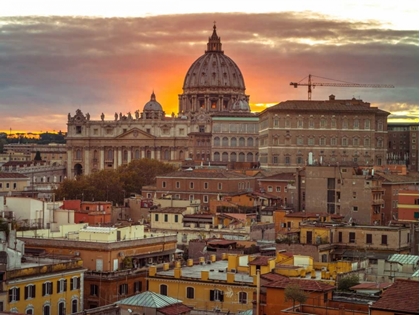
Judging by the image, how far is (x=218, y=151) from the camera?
303 ft

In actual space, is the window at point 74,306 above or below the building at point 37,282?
below

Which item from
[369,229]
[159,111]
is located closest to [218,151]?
[159,111]

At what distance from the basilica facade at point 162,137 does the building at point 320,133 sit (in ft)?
52.9

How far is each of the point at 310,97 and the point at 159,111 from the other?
30.3 meters

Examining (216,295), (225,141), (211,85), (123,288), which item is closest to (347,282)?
(216,295)

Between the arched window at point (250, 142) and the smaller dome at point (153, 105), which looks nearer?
the arched window at point (250, 142)

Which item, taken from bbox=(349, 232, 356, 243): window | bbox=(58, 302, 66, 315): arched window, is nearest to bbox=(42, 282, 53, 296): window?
bbox=(58, 302, 66, 315): arched window

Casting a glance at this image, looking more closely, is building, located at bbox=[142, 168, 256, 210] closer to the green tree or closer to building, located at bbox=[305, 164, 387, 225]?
building, located at bbox=[305, 164, 387, 225]

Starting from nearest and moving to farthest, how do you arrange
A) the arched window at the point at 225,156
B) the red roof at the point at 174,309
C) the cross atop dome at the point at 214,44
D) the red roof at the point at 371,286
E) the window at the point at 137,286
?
1. the red roof at the point at 174,309
2. the red roof at the point at 371,286
3. the window at the point at 137,286
4. the arched window at the point at 225,156
5. the cross atop dome at the point at 214,44

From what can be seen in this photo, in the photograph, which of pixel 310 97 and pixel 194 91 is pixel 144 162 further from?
pixel 194 91

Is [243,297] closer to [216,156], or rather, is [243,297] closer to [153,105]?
[216,156]

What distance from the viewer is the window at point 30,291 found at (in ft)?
82.2

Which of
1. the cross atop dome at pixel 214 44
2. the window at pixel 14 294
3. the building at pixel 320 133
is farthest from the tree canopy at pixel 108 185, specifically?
the cross atop dome at pixel 214 44

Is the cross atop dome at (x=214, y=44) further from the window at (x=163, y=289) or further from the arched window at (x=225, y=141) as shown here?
the window at (x=163, y=289)
